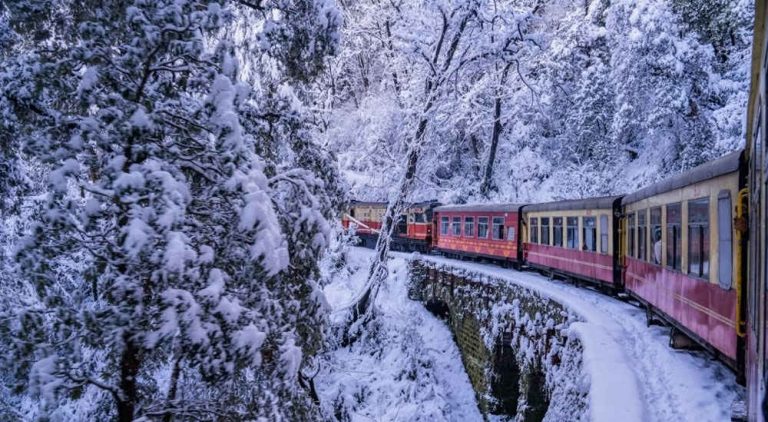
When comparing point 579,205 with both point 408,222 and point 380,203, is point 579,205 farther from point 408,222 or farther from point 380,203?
point 380,203

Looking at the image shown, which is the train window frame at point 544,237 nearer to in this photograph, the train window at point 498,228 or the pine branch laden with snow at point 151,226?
the train window at point 498,228

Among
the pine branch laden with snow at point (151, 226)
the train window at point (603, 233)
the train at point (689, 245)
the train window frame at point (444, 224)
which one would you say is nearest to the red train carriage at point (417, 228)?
the train window frame at point (444, 224)

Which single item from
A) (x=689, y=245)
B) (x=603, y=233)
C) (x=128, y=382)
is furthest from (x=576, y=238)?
(x=128, y=382)

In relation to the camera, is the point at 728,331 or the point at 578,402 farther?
the point at 578,402

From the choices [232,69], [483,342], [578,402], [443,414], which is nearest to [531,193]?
[483,342]

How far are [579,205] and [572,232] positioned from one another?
755 millimetres

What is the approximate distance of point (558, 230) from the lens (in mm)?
16250

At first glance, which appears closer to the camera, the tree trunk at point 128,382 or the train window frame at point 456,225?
the tree trunk at point 128,382

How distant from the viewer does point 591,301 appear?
12.6 m

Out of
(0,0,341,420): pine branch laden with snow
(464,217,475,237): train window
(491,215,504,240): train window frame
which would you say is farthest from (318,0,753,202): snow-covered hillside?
(0,0,341,420): pine branch laden with snow

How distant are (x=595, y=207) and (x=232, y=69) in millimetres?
11085

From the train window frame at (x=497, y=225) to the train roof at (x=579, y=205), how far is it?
171 cm

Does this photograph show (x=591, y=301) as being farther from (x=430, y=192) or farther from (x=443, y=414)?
(x=430, y=192)

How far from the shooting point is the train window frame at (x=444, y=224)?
24891 millimetres
